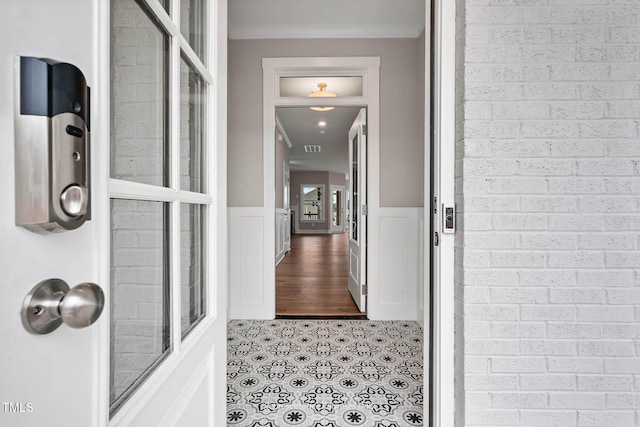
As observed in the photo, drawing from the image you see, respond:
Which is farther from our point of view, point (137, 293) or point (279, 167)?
point (279, 167)

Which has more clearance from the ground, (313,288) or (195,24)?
(195,24)

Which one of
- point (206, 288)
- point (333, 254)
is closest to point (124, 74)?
point (206, 288)

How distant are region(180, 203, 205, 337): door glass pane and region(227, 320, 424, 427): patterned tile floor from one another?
954 millimetres

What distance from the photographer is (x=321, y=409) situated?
62.2 inches

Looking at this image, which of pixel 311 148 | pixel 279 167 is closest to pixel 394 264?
pixel 279 167

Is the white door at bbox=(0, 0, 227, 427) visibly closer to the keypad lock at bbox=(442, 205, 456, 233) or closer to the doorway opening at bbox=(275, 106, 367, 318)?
the keypad lock at bbox=(442, 205, 456, 233)

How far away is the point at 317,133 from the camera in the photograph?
6746mm

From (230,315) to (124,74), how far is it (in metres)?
2.60

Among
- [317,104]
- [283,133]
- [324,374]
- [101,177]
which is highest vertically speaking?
[283,133]

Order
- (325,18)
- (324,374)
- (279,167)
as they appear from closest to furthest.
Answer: (324,374) < (325,18) < (279,167)

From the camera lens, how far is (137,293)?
2.03ft

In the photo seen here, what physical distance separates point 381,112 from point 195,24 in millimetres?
2229

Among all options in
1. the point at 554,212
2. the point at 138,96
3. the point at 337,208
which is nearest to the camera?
the point at 138,96

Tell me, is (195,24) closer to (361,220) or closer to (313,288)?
(361,220)
